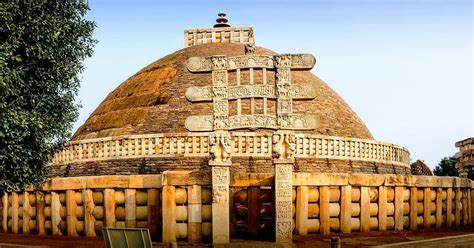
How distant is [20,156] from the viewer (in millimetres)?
11062

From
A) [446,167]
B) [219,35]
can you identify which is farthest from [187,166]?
[446,167]

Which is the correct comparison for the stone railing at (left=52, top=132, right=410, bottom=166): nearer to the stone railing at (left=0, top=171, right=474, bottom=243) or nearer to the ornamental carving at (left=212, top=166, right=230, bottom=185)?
the stone railing at (left=0, top=171, right=474, bottom=243)

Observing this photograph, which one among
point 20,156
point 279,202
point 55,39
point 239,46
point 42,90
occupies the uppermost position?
point 239,46

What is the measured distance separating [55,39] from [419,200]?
28.2 feet

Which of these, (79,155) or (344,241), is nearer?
(344,241)

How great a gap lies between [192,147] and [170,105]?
12.6 ft

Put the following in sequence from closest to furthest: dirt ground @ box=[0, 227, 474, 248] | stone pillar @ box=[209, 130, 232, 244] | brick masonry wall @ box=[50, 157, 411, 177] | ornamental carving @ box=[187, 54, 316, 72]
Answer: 1. dirt ground @ box=[0, 227, 474, 248]
2. stone pillar @ box=[209, 130, 232, 244]
3. ornamental carving @ box=[187, 54, 316, 72]
4. brick masonry wall @ box=[50, 157, 411, 177]

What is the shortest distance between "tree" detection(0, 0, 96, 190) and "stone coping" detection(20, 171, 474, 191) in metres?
0.81

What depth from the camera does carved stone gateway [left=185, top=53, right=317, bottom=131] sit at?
35.3ft

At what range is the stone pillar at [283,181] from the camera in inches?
416

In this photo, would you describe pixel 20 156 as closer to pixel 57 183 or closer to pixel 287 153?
pixel 57 183

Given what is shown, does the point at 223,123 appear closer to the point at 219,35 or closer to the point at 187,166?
the point at 187,166

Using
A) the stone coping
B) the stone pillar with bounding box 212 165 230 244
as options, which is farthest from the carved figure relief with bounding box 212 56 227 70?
the stone coping

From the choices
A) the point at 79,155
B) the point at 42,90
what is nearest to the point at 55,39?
the point at 42,90
